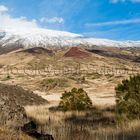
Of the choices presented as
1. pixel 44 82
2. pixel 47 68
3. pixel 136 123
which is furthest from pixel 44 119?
pixel 47 68

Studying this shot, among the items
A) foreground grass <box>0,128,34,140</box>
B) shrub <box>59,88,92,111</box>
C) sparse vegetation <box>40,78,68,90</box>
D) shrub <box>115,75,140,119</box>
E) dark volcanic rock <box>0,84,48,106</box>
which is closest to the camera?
foreground grass <box>0,128,34,140</box>

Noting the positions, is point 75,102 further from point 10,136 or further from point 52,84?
point 52,84

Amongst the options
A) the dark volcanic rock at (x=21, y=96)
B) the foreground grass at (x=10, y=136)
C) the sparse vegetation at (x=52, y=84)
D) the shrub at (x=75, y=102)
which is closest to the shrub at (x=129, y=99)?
the shrub at (x=75, y=102)

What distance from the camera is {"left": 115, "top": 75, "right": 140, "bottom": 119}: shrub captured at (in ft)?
40.2

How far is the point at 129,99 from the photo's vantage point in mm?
13086

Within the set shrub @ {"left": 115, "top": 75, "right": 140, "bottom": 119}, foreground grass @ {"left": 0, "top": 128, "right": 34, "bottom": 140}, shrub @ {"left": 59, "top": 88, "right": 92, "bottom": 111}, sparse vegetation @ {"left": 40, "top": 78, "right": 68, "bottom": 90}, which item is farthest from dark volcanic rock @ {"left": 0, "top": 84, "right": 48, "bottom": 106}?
sparse vegetation @ {"left": 40, "top": 78, "right": 68, "bottom": 90}

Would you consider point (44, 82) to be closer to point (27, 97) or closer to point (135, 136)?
point (27, 97)

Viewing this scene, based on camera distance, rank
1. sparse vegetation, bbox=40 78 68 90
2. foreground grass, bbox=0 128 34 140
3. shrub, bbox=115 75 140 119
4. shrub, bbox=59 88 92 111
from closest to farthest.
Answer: foreground grass, bbox=0 128 34 140 < shrub, bbox=115 75 140 119 < shrub, bbox=59 88 92 111 < sparse vegetation, bbox=40 78 68 90

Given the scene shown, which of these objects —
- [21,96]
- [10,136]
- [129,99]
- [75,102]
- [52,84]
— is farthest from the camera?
[52,84]

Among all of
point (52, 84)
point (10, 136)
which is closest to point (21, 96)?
point (10, 136)

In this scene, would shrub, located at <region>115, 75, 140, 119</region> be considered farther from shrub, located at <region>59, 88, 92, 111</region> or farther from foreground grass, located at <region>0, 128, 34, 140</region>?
foreground grass, located at <region>0, 128, 34, 140</region>

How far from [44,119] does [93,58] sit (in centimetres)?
12499

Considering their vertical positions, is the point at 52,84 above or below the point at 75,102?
above

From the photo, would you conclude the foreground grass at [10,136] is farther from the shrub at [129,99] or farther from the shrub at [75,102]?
the shrub at [75,102]
